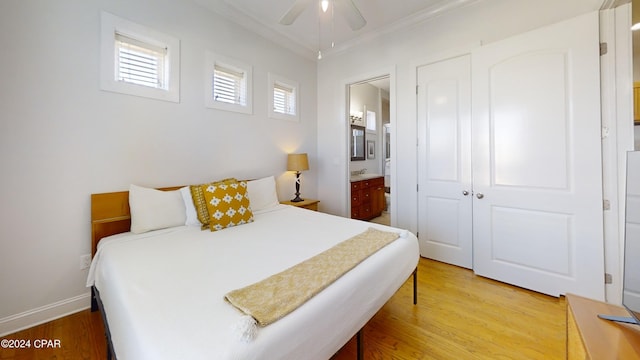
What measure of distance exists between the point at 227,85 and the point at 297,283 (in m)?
2.62

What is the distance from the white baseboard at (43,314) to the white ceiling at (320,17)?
300 cm

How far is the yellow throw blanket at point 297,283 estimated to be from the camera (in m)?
0.94

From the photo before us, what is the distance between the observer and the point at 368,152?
17.7ft

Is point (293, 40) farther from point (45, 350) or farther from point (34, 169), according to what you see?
point (45, 350)

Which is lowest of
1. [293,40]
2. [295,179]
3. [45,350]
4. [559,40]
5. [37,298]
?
[45,350]

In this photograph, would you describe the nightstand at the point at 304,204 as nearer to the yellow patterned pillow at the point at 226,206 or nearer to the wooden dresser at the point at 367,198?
the wooden dresser at the point at 367,198

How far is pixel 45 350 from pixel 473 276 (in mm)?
3492

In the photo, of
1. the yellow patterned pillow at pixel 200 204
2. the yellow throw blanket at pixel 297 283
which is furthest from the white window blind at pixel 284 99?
the yellow throw blanket at pixel 297 283

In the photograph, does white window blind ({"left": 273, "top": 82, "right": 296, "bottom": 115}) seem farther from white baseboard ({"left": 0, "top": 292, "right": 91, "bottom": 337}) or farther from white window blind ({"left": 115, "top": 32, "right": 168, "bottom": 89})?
white baseboard ({"left": 0, "top": 292, "right": 91, "bottom": 337})

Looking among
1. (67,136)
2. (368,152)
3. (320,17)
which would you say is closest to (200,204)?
(67,136)

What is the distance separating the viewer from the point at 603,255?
6.30 ft

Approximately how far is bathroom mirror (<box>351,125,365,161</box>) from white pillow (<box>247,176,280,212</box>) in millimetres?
2272

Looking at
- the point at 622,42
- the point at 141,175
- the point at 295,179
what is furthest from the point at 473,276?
the point at 141,175

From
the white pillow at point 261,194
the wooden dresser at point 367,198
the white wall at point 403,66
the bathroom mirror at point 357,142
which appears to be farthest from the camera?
the bathroom mirror at point 357,142
